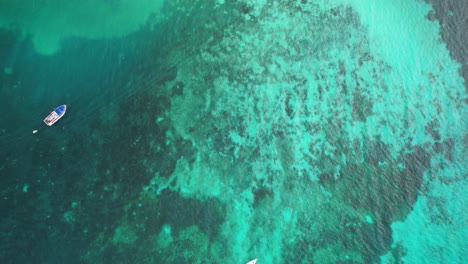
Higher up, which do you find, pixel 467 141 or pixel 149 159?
pixel 467 141

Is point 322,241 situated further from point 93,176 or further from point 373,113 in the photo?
point 93,176

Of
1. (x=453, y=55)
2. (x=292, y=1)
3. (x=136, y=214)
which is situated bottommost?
(x=136, y=214)

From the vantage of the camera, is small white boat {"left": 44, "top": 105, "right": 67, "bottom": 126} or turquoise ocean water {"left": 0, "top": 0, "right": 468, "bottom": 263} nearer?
turquoise ocean water {"left": 0, "top": 0, "right": 468, "bottom": 263}

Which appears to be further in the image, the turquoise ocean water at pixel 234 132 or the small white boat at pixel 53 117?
the small white boat at pixel 53 117

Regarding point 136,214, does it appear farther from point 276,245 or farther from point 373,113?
point 373,113

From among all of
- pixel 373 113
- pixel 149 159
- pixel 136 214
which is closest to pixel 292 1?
pixel 373 113

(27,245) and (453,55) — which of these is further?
(453,55)

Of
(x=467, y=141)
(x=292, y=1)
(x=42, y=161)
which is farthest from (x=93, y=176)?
(x=467, y=141)
